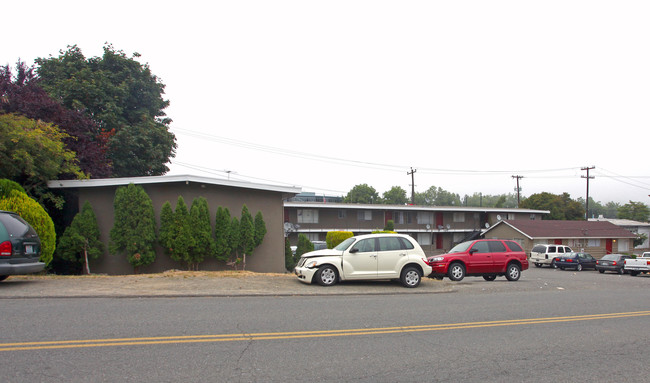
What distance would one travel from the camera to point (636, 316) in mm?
10305

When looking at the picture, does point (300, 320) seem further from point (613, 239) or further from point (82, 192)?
point (613, 239)

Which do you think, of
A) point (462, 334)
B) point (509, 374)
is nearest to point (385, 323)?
point (462, 334)

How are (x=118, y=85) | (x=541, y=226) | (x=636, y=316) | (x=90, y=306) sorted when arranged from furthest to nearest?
(x=541, y=226)
(x=118, y=85)
(x=636, y=316)
(x=90, y=306)

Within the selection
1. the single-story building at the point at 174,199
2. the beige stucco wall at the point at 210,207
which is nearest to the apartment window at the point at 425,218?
the beige stucco wall at the point at 210,207

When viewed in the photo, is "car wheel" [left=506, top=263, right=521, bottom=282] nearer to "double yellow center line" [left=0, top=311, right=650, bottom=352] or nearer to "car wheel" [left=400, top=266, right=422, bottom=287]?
"car wheel" [left=400, top=266, right=422, bottom=287]

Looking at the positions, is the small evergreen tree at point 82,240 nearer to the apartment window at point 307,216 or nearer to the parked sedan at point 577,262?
the apartment window at point 307,216

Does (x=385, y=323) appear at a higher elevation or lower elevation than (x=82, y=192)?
lower

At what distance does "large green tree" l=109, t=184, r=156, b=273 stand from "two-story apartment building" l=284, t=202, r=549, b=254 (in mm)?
26033

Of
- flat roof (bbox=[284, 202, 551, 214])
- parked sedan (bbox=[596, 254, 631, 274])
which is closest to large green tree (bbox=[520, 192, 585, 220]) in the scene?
flat roof (bbox=[284, 202, 551, 214])

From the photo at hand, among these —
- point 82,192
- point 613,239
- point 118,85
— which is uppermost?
point 118,85

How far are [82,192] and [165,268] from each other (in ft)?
12.7

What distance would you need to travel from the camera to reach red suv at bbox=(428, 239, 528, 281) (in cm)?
1753

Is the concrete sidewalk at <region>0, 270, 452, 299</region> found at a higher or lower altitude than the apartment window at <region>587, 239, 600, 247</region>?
higher

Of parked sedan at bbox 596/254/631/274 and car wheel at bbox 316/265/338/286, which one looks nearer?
car wheel at bbox 316/265/338/286
